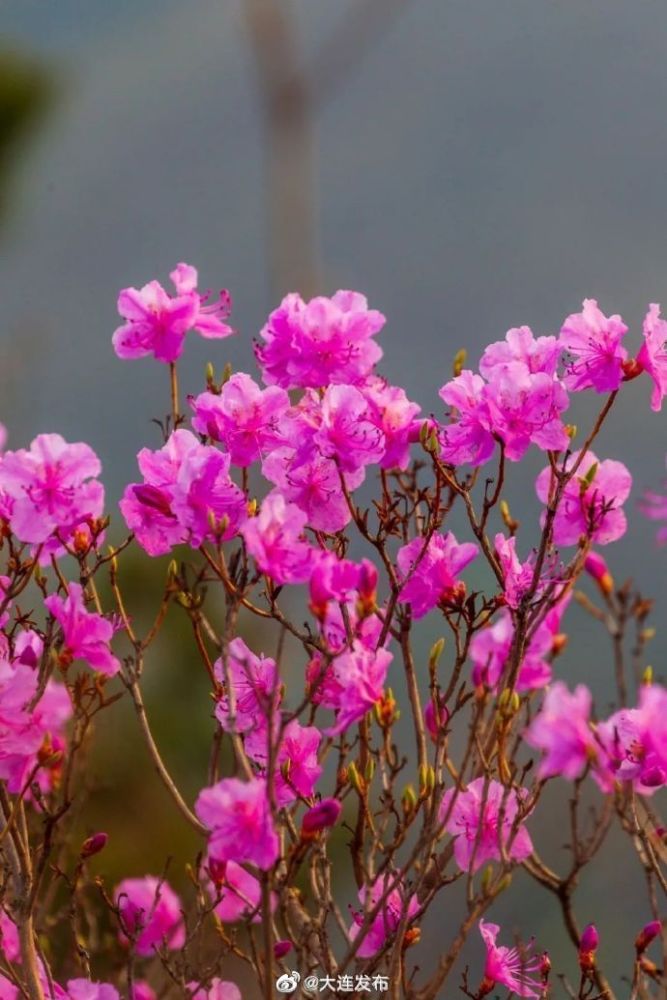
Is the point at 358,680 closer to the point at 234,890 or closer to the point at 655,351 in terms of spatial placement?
the point at 234,890

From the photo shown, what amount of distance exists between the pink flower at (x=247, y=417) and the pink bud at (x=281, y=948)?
57 cm

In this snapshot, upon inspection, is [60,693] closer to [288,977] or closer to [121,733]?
[288,977]

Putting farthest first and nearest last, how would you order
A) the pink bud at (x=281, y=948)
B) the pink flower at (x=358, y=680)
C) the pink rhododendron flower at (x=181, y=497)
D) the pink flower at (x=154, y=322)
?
the pink flower at (x=154, y=322), the pink bud at (x=281, y=948), the pink rhododendron flower at (x=181, y=497), the pink flower at (x=358, y=680)

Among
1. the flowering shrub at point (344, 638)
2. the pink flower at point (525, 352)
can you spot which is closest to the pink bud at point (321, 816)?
the flowering shrub at point (344, 638)

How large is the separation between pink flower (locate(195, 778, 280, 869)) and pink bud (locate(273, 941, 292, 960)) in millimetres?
326

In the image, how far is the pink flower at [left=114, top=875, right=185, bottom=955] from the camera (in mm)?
1507

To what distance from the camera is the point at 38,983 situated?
4.42 ft

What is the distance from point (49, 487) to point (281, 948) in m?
0.61

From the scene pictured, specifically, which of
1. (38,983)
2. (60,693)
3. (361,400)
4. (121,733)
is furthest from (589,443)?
(121,733)

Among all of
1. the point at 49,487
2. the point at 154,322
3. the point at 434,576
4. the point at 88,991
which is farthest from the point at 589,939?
the point at 154,322

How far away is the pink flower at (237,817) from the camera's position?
3.76ft

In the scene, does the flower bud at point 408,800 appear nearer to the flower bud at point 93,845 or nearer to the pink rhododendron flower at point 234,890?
the pink rhododendron flower at point 234,890

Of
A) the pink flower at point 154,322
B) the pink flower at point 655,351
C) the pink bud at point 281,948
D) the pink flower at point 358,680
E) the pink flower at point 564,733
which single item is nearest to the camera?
the pink flower at point 564,733

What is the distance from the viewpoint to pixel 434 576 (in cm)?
147
